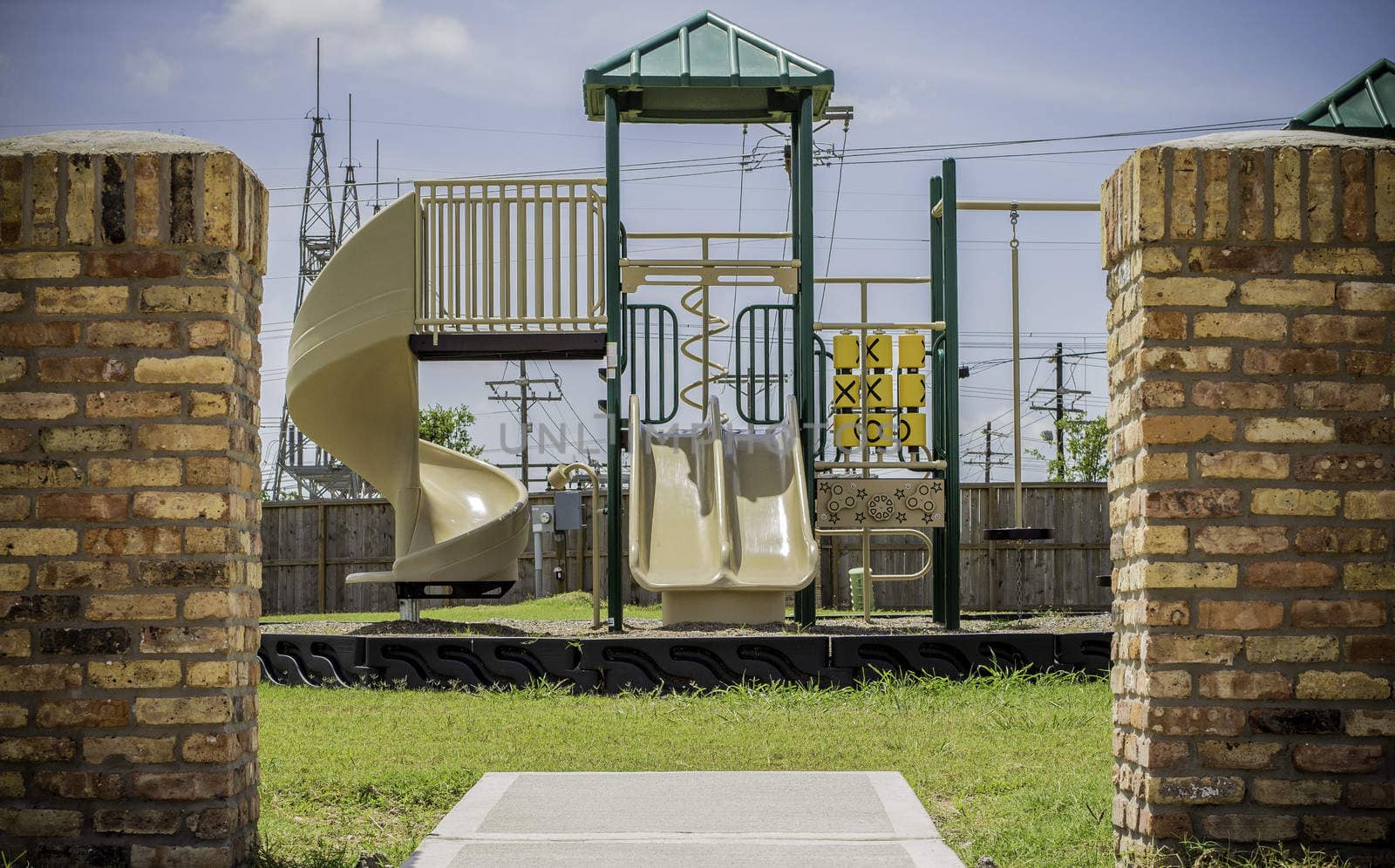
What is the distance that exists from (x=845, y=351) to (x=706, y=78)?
2.15 metres

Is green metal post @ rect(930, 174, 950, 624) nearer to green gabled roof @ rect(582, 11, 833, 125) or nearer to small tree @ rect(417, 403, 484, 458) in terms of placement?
green gabled roof @ rect(582, 11, 833, 125)

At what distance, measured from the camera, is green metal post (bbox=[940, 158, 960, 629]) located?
934 centimetres

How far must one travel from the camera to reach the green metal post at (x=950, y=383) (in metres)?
9.34

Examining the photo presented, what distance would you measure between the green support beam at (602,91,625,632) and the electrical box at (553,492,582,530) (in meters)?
6.87

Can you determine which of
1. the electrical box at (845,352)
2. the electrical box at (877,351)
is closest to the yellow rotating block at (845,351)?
the electrical box at (845,352)

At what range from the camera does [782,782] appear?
4.39 metres

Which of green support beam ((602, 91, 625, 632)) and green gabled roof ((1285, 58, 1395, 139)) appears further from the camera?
green support beam ((602, 91, 625, 632))

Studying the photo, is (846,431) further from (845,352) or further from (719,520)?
Result: (719,520)

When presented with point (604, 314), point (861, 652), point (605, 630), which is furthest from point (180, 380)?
point (604, 314)

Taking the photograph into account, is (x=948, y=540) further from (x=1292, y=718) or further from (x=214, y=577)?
(x=214, y=577)

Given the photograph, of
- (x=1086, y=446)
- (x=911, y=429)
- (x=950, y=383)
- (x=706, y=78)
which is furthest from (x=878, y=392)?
(x=1086, y=446)

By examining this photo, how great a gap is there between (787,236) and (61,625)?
7364 mm

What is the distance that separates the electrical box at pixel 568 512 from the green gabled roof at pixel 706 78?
7020 millimetres

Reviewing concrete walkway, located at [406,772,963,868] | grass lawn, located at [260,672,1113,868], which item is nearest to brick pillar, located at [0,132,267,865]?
grass lawn, located at [260,672,1113,868]
